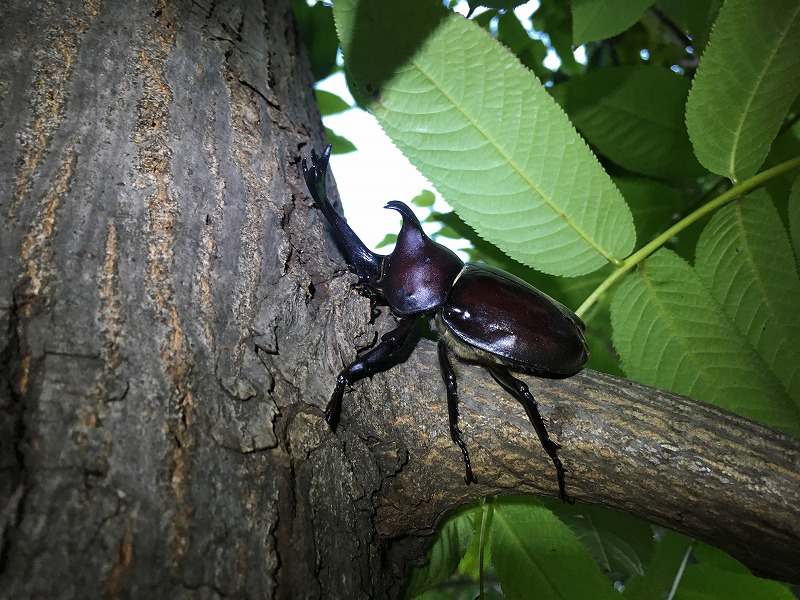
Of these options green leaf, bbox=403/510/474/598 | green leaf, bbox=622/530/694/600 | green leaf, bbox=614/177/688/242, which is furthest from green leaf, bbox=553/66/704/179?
green leaf, bbox=403/510/474/598

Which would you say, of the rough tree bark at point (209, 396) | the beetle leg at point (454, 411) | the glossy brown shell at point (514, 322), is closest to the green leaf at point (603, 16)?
the glossy brown shell at point (514, 322)

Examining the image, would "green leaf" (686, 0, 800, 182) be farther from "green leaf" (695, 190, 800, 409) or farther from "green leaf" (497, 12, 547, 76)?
"green leaf" (497, 12, 547, 76)

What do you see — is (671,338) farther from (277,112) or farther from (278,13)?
(278,13)

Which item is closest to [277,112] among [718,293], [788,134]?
[718,293]

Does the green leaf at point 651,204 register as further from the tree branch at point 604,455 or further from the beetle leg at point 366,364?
the beetle leg at point 366,364

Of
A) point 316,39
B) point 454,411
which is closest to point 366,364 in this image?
point 454,411

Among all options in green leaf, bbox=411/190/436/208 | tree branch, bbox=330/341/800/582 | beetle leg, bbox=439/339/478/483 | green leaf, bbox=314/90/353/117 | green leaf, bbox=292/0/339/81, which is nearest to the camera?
tree branch, bbox=330/341/800/582

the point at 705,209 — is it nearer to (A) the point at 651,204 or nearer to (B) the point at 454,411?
(A) the point at 651,204
